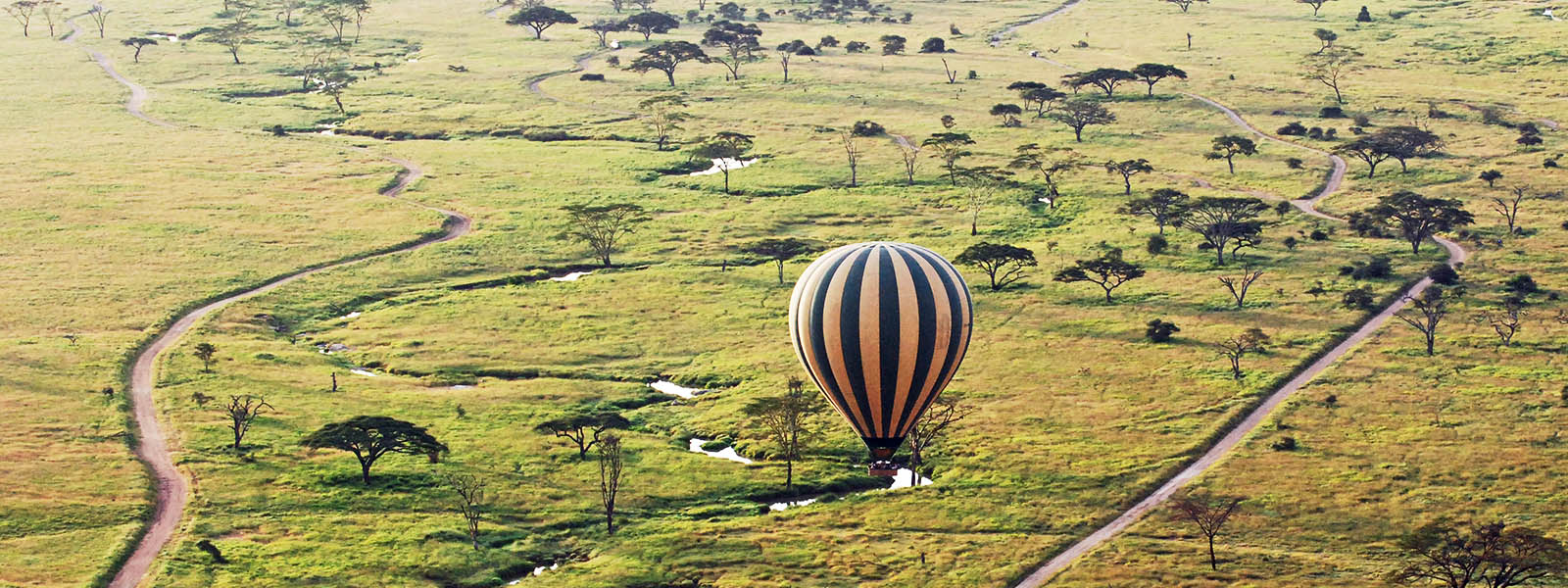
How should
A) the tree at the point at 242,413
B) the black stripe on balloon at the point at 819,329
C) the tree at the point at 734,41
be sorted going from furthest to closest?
the tree at the point at 734,41
the tree at the point at 242,413
the black stripe on balloon at the point at 819,329

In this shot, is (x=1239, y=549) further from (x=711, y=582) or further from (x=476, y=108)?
(x=476, y=108)

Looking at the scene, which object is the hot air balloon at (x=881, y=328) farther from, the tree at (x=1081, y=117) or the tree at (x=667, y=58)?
the tree at (x=667, y=58)

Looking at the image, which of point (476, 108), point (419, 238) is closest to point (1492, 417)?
point (419, 238)

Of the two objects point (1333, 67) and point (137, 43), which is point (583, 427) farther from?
point (137, 43)

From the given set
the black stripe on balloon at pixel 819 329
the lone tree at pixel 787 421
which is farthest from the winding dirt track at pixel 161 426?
the black stripe on balloon at pixel 819 329

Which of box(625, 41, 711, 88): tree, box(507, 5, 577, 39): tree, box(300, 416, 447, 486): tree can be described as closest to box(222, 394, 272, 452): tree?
box(300, 416, 447, 486): tree

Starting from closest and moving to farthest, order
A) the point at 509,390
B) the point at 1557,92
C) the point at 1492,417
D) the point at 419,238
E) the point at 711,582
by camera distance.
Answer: the point at 711,582 < the point at 1492,417 < the point at 509,390 < the point at 419,238 < the point at 1557,92
